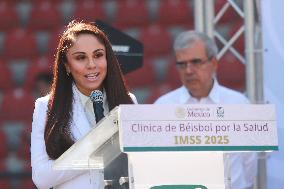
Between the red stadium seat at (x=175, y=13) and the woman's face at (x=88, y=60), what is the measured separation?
581 cm

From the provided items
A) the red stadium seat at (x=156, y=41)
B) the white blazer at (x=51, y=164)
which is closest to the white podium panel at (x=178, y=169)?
the white blazer at (x=51, y=164)

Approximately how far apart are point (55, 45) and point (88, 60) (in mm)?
5839

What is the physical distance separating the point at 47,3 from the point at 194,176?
7150 mm

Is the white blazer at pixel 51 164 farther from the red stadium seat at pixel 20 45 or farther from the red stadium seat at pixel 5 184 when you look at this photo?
the red stadium seat at pixel 20 45

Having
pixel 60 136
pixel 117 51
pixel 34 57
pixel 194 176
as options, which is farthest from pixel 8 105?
pixel 194 176

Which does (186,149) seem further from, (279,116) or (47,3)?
(47,3)

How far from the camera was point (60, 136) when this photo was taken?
2.95 metres

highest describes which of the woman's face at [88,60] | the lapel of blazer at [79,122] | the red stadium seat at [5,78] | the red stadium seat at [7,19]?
the red stadium seat at [7,19]

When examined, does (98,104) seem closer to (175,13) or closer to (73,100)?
(73,100)

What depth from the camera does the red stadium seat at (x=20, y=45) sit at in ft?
29.5

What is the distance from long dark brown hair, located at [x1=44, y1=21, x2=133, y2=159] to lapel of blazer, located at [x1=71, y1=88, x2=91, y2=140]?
0.02 metres

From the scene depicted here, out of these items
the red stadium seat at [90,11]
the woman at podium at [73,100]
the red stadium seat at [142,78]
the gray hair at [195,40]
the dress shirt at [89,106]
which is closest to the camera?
the woman at podium at [73,100]

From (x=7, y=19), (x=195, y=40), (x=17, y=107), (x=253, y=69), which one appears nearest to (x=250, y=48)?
(x=253, y=69)

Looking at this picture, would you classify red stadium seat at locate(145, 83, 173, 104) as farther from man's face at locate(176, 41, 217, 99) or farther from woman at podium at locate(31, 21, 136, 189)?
woman at podium at locate(31, 21, 136, 189)
